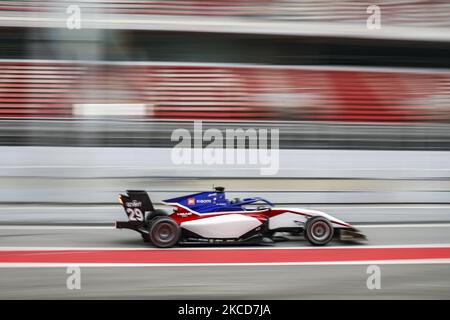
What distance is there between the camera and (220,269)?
395 cm

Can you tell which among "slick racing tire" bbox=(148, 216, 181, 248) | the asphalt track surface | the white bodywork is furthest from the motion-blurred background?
the white bodywork

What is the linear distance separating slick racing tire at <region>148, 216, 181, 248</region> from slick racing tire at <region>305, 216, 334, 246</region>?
117 centimetres

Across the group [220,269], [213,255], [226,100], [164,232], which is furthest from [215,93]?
[220,269]

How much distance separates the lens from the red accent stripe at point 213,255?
421 cm

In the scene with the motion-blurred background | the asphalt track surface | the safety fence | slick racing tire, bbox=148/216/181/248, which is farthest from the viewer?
the safety fence

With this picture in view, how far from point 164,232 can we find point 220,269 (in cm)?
81

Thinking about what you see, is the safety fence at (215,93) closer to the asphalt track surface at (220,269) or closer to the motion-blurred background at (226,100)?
the motion-blurred background at (226,100)

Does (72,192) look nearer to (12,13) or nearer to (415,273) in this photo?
(12,13)

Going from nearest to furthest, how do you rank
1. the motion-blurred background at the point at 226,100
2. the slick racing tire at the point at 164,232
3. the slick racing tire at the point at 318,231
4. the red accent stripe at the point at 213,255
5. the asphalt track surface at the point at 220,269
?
the asphalt track surface at the point at 220,269
the red accent stripe at the point at 213,255
the slick racing tire at the point at 164,232
the slick racing tire at the point at 318,231
the motion-blurred background at the point at 226,100

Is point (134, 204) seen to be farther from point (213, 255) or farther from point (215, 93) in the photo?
point (215, 93)

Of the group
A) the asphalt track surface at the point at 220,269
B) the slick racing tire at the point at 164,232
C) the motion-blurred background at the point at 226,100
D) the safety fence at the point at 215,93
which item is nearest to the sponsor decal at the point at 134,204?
the slick racing tire at the point at 164,232

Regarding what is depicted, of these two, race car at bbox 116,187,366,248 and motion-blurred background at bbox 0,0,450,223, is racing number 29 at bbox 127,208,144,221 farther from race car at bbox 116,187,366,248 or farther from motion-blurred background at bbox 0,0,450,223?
motion-blurred background at bbox 0,0,450,223

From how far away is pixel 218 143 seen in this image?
7344mm

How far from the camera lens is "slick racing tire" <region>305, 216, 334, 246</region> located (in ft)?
15.3
